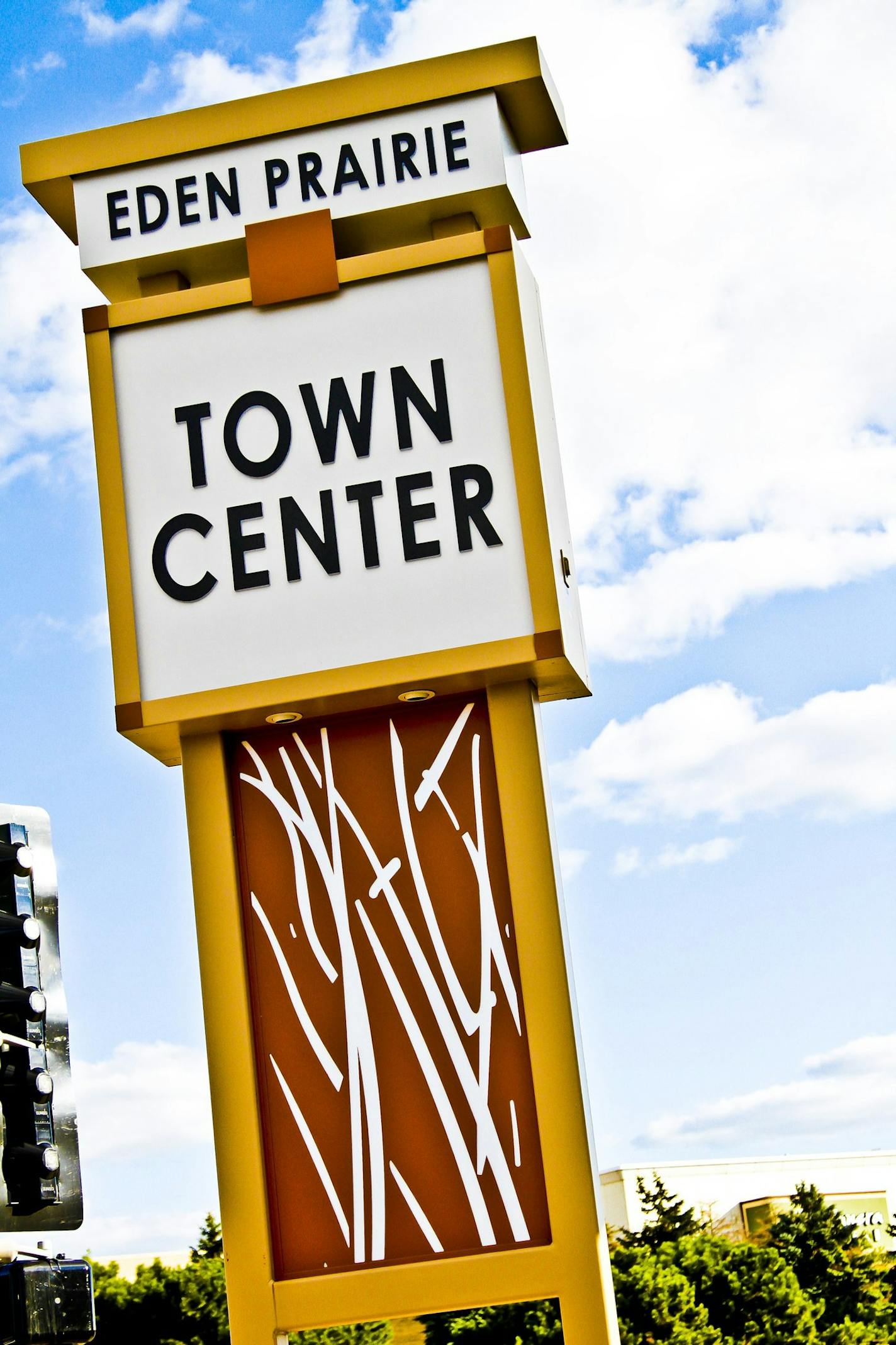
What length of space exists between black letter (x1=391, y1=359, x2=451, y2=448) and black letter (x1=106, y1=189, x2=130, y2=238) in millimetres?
2676

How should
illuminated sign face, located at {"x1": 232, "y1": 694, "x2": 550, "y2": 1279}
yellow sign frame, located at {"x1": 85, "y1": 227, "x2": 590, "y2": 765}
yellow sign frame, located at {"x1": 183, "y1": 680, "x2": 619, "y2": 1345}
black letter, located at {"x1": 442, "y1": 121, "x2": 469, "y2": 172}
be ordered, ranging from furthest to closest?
black letter, located at {"x1": 442, "y1": 121, "x2": 469, "y2": 172}
yellow sign frame, located at {"x1": 85, "y1": 227, "x2": 590, "y2": 765}
illuminated sign face, located at {"x1": 232, "y1": 694, "x2": 550, "y2": 1279}
yellow sign frame, located at {"x1": 183, "y1": 680, "x2": 619, "y2": 1345}

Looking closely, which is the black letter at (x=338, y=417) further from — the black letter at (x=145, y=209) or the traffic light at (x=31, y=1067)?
the traffic light at (x=31, y=1067)

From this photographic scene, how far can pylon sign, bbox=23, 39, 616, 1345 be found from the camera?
12492mm

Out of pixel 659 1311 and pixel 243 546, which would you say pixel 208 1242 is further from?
pixel 243 546

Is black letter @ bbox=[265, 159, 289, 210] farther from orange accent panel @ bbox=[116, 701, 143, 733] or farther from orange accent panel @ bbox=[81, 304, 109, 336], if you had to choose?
orange accent panel @ bbox=[116, 701, 143, 733]

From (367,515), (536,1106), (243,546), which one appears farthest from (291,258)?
(536,1106)

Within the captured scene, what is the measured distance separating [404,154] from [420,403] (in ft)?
7.28

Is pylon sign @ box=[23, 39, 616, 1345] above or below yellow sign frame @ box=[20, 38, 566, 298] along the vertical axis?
below

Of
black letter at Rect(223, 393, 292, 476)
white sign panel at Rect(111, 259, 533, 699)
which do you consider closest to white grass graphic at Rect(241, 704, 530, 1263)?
white sign panel at Rect(111, 259, 533, 699)

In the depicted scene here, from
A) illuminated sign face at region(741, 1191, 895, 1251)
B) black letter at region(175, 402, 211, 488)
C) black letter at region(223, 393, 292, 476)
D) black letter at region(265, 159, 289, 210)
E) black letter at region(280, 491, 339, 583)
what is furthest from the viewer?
illuminated sign face at region(741, 1191, 895, 1251)

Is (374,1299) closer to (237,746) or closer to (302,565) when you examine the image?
(237,746)

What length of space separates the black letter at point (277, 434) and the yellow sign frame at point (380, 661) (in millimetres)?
870

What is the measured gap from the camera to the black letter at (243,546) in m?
13.6

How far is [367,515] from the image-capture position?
13.6 m
